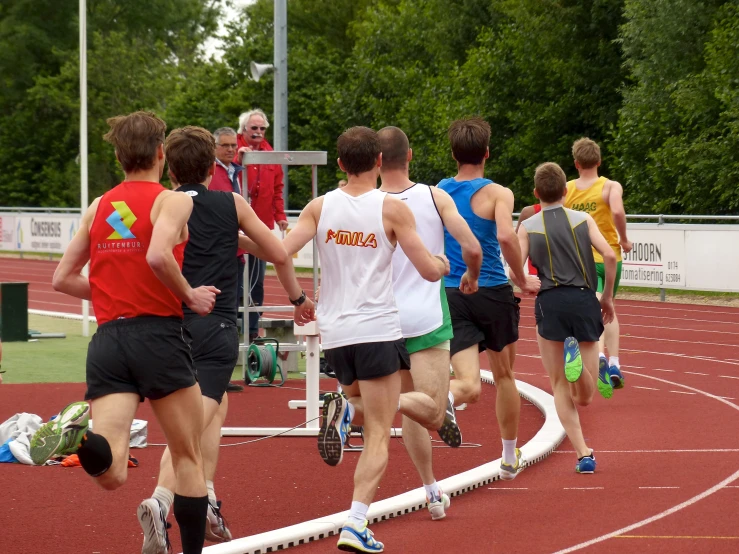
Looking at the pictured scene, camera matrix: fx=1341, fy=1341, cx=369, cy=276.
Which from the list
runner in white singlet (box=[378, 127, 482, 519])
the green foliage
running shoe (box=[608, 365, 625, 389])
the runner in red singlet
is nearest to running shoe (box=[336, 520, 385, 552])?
runner in white singlet (box=[378, 127, 482, 519])

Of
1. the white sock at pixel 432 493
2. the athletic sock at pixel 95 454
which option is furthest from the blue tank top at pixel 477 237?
the athletic sock at pixel 95 454

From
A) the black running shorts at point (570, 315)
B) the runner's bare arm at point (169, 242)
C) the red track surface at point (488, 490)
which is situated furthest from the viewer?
the black running shorts at point (570, 315)

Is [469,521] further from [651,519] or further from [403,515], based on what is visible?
[651,519]

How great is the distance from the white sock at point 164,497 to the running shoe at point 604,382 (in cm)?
371

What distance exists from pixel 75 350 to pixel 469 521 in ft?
33.9

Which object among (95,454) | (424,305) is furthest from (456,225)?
(95,454)

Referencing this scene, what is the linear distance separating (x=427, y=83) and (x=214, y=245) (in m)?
36.9

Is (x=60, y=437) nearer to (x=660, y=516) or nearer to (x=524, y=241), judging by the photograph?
(x=660, y=516)

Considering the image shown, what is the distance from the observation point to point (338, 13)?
58562 mm

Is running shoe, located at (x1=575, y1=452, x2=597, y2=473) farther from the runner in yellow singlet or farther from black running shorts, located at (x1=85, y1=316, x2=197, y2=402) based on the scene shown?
black running shorts, located at (x1=85, y1=316, x2=197, y2=402)

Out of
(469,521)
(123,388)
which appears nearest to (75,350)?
(469,521)

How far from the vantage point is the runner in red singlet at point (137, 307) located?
516 cm

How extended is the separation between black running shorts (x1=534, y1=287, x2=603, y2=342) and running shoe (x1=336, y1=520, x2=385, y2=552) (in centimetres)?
263

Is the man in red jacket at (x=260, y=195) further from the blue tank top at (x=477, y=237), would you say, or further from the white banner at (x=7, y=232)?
the white banner at (x=7, y=232)
